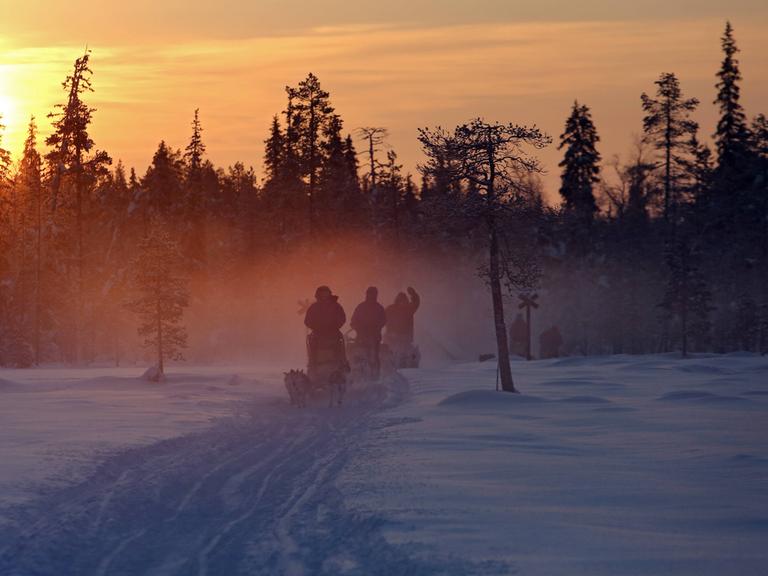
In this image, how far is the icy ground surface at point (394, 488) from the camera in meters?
7.30

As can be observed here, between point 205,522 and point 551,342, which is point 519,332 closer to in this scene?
point 551,342

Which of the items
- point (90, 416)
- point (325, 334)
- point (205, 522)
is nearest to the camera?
point (205, 522)

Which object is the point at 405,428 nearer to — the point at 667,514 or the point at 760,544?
the point at 667,514

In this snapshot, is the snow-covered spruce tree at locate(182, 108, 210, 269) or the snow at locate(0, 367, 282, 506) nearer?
the snow at locate(0, 367, 282, 506)

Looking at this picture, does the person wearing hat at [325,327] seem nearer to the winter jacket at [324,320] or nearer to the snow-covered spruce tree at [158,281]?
the winter jacket at [324,320]

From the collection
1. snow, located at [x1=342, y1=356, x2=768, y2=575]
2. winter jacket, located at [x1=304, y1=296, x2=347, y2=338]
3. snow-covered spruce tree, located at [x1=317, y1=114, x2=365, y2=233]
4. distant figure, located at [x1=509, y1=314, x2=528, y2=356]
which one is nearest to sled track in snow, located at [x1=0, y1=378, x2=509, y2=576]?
snow, located at [x1=342, y1=356, x2=768, y2=575]

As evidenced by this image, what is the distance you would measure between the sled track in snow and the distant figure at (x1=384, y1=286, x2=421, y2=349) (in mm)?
19197

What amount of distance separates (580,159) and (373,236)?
17.4 m

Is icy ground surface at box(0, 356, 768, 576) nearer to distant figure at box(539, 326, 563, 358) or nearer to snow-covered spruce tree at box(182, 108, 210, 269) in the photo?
distant figure at box(539, 326, 563, 358)

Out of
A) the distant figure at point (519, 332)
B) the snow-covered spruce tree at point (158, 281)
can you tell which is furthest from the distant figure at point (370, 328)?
the distant figure at point (519, 332)

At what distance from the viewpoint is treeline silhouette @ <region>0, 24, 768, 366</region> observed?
57.5 meters

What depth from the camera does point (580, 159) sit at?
248ft

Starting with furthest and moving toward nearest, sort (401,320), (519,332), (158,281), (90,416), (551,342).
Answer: (551,342), (519,332), (401,320), (158,281), (90,416)

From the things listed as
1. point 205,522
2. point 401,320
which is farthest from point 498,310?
point 205,522
